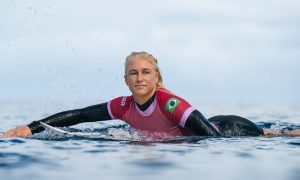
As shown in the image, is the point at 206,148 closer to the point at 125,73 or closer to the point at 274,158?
the point at 274,158

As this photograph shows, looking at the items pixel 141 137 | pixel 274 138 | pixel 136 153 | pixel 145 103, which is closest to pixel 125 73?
pixel 145 103

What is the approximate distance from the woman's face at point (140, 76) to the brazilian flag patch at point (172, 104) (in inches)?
15.1

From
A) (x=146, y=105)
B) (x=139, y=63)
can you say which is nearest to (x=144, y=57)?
(x=139, y=63)

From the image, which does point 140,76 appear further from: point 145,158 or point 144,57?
point 145,158

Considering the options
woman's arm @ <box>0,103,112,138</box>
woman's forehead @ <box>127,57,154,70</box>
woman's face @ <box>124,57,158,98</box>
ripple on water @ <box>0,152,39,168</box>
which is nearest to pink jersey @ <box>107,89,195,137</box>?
woman's arm @ <box>0,103,112,138</box>

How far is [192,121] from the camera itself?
694 cm

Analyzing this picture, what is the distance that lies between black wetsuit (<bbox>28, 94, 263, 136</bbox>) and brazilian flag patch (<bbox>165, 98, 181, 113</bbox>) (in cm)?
31

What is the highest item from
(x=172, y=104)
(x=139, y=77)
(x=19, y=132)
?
(x=139, y=77)

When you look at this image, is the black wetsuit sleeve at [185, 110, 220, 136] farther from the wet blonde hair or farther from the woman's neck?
the wet blonde hair

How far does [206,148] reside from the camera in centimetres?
606

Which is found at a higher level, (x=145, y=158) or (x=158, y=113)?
(x=158, y=113)

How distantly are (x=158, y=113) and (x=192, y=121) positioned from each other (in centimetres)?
67

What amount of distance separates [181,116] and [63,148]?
1.95m

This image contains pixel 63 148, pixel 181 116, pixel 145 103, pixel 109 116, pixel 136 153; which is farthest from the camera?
pixel 109 116
